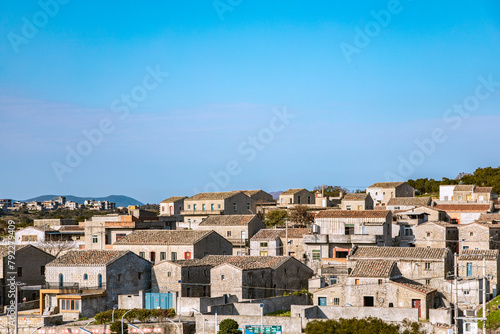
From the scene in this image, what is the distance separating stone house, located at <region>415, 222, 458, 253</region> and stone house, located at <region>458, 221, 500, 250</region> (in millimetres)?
631

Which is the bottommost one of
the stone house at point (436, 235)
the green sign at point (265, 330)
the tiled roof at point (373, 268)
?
the green sign at point (265, 330)

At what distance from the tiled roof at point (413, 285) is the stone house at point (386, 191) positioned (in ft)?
177

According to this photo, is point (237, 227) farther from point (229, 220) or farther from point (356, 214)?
point (356, 214)

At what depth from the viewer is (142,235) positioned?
6353 centimetres

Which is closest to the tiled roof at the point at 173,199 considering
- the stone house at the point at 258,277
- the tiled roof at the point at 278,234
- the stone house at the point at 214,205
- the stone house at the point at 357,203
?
the stone house at the point at 214,205

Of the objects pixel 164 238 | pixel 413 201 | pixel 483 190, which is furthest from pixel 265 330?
pixel 483 190

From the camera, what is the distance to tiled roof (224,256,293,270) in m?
51.5

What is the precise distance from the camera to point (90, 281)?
2008 inches

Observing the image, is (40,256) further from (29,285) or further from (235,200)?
(235,200)

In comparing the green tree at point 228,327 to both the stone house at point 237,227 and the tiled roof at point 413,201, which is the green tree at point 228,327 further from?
the tiled roof at point 413,201

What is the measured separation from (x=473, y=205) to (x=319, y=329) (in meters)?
49.3

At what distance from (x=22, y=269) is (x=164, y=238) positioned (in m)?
12.0

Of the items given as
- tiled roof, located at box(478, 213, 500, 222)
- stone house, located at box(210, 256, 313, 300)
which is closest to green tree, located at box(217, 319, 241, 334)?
stone house, located at box(210, 256, 313, 300)

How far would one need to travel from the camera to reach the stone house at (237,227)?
7162 cm
